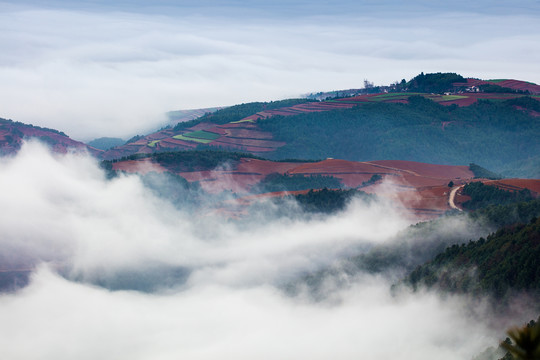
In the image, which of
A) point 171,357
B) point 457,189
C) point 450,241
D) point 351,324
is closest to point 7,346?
point 171,357

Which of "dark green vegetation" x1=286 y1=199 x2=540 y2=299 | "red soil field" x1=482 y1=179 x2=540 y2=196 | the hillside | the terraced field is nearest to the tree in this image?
"dark green vegetation" x1=286 y1=199 x2=540 y2=299

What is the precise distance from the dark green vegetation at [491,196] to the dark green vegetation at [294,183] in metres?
63.6

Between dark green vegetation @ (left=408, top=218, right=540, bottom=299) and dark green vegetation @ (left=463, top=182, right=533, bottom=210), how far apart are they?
1198 inches

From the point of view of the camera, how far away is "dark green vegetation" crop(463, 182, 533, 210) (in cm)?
11050

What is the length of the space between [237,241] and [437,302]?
8151 cm

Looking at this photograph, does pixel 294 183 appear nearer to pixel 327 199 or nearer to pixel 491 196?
pixel 327 199

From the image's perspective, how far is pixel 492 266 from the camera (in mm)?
69125

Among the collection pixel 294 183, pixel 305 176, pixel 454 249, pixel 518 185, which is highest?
pixel 518 185

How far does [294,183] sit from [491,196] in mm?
77185

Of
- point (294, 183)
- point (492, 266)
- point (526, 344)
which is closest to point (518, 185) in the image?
point (492, 266)

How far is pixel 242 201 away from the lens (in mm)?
157000

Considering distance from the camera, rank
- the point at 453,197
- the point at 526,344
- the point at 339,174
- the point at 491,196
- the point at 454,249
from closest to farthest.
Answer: the point at 526,344
the point at 454,249
the point at 491,196
the point at 453,197
the point at 339,174

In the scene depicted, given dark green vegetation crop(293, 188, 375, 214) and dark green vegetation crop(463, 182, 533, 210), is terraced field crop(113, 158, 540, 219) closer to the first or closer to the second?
dark green vegetation crop(293, 188, 375, 214)

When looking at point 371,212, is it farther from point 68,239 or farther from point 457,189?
point 68,239
